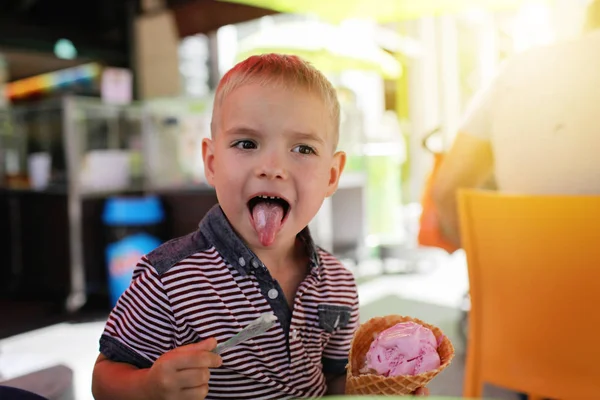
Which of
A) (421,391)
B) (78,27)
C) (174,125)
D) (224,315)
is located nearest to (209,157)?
(224,315)

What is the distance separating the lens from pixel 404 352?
0.75 meters

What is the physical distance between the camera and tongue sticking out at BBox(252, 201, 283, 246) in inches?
29.7

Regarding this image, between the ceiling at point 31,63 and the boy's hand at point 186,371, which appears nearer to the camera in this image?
the boy's hand at point 186,371

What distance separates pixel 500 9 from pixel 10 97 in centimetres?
624

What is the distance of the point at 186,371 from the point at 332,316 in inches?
12.7

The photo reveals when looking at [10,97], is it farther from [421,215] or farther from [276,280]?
[276,280]

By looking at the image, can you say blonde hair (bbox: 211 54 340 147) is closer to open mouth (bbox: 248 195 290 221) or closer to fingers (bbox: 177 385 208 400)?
open mouth (bbox: 248 195 290 221)

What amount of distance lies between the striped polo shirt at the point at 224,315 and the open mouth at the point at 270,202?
115 millimetres

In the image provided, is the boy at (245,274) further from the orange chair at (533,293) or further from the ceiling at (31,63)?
the ceiling at (31,63)

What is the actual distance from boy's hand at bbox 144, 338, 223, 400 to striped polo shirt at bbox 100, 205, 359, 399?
0.11m

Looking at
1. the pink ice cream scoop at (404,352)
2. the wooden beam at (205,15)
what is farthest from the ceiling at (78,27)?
the pink ice cream scoop at (404,352)

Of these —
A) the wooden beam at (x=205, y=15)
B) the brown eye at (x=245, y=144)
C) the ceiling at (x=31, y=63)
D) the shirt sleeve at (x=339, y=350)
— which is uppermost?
the wooden beam at (x=205, y=15)

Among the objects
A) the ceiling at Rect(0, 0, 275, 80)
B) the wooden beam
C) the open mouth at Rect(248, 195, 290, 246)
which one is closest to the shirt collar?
the open mouth at Rect(248, 195, 290, 246)

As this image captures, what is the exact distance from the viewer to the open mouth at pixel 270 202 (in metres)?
0.77
